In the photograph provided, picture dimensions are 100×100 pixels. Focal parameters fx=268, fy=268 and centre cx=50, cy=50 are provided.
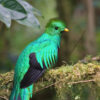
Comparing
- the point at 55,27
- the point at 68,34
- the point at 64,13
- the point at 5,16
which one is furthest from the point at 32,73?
the point at 64,13

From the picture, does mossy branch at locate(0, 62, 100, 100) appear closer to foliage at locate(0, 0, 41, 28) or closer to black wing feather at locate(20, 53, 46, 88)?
black wing feather at locate(20, 53, 46, 88)

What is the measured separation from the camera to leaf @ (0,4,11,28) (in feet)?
7.09

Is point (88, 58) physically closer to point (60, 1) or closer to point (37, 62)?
point (37, 62)

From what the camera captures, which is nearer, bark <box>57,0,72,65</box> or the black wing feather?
the black wing feather

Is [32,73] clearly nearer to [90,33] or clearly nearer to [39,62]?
[39,62]

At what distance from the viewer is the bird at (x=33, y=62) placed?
3221 millimetres

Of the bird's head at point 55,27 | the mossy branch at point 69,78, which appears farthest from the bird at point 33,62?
the mossy branch at point 69,78

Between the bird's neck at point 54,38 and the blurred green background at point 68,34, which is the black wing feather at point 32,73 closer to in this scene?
the bird's neck at point 54,38


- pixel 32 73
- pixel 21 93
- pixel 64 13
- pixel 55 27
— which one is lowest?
pixel 21 93

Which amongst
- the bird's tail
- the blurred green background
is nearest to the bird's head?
the blurred green background

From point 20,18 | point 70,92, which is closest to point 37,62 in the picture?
point 70,92

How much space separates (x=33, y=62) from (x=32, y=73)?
0.17 meters

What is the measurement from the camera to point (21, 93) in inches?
127

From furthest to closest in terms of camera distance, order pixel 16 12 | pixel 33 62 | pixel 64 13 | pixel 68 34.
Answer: pixel 64 13
pixel 68 34
pixel 33 62
pixel 16 12
